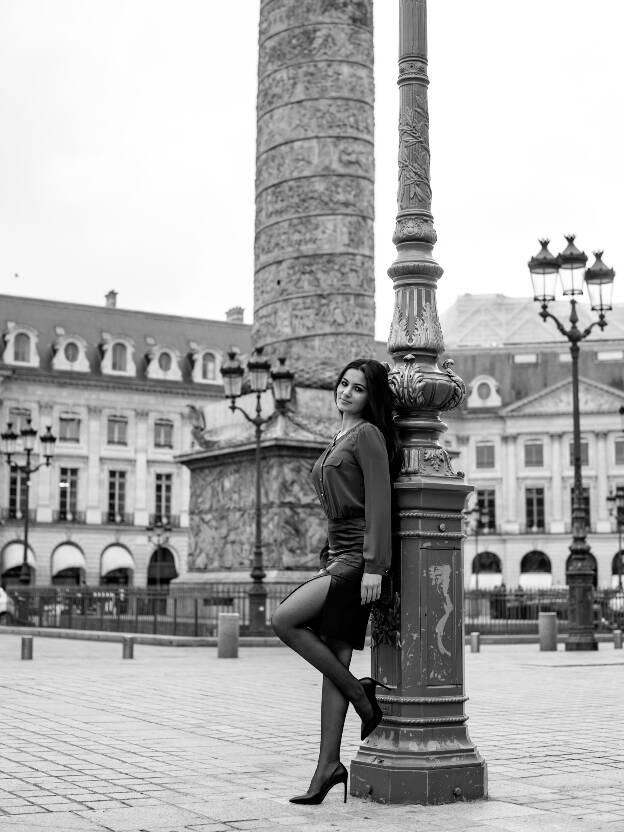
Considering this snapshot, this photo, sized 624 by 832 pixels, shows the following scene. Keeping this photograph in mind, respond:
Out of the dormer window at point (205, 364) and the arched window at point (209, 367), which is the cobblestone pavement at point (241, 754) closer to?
the dormer window at point (205, 364)

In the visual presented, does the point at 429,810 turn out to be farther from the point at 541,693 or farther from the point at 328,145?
the point at 328,145

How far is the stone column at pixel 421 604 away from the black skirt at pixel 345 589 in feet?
0.65

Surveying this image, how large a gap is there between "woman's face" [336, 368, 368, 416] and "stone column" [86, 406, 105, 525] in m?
57.1

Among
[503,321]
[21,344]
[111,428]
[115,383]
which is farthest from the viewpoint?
[503,321]

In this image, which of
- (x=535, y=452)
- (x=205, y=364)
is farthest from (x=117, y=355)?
(x=535, y=452)

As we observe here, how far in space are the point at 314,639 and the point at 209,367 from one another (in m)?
60.3

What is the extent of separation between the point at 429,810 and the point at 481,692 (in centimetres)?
642

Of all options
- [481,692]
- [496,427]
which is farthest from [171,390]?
[481,692]

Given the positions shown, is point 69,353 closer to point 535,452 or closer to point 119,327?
point 119,327

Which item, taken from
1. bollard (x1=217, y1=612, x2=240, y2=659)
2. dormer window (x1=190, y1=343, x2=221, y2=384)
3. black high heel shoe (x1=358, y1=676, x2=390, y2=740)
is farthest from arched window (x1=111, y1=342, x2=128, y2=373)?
black high heel shoe (x1=358, y1=676, x2=390, y2=740)

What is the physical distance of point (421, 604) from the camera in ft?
19.3

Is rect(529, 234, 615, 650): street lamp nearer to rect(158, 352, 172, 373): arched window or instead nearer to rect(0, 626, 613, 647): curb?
rect(0, 626, 613, 647): curb

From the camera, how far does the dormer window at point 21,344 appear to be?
6047 centimetres

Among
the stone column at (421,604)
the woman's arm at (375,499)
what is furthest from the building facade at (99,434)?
the woman's arm at (375,499)
